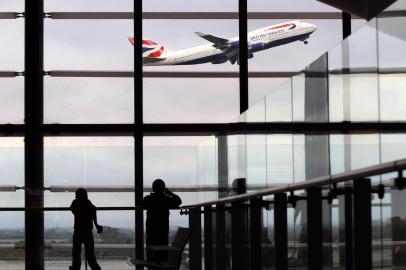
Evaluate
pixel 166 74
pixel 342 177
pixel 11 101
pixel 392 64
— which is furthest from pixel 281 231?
pixel 11 101

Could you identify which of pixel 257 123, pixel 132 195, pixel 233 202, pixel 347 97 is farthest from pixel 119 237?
pixel 347 97

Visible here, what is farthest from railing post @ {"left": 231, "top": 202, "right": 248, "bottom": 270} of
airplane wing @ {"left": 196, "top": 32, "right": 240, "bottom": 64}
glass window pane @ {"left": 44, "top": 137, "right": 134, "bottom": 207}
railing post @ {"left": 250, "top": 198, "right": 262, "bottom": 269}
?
glass window pane @ {"left": 44, "top": 137, "right": 134, "bottom": 207}

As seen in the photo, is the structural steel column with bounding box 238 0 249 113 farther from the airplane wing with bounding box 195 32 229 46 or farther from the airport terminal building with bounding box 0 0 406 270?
the airplane wing with bounding box 195 32 229 46

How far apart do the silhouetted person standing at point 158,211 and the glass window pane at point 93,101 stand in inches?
78.4

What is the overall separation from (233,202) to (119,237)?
5.94 metres

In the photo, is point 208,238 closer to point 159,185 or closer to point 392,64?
point 159,185

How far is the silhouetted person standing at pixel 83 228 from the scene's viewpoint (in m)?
12.4

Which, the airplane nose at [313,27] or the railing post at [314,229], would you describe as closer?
the railing post at [314,229]

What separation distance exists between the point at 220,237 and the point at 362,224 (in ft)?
15.9

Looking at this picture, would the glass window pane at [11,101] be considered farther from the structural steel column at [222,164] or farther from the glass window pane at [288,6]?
the structural steel column at [222,164]

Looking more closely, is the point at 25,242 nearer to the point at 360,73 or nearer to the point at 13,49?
the point at 13,49

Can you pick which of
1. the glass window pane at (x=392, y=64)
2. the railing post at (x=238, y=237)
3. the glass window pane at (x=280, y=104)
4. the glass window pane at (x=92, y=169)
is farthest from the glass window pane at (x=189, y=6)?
the glass window pane at (x=392, y=64)

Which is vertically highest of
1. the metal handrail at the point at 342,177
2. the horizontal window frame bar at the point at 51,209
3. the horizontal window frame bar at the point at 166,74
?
the horizontal window frame bar at the point at 166,74

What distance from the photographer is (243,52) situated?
13445 millimetres
